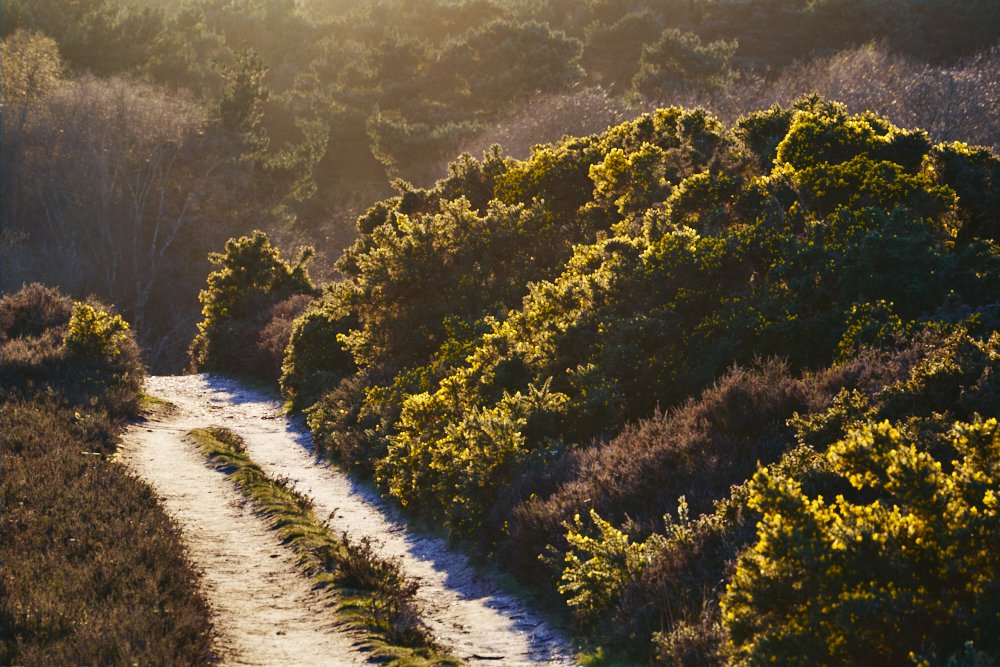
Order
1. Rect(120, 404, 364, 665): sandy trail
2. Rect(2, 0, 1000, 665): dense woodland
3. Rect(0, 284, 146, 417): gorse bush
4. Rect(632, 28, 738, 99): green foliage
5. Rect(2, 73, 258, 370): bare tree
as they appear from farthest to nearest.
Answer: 1. Rect(2, 73, 258, 370): bare tree
2. Rect(632, 28, 738, 99): green foliage
3. Rect(0, 284, 146, 417): gorse bush
4. Rect(120, 404, 364, 665): sandy trail
5. Rect(2, 0, 1000, 665): dense woodland

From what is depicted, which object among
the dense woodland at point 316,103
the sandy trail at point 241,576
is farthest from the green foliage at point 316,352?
the dense woodland at point 316,103

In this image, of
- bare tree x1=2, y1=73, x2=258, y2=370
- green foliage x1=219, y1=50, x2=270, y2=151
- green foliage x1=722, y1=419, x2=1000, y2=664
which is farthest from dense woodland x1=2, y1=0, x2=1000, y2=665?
green foliage x1=219, y1=50, x2=270, y2=151

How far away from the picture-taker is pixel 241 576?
1109cm

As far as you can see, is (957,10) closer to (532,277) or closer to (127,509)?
(532,277)

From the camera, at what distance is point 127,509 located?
12.2 m

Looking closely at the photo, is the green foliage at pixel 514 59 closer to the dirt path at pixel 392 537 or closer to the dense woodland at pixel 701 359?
the dense woodland at pixel 701 359

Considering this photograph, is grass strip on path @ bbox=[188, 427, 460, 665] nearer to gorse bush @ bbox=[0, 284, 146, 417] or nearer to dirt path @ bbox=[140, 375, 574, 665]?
dirt path @ bbox=[140, 375, 574, 665]

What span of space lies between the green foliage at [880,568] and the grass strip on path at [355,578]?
3783 millimetres

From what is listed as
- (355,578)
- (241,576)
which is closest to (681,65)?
(355,578)

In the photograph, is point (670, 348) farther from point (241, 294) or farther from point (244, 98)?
→ point (244, 98)

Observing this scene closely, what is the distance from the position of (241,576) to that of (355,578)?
5.19 feet

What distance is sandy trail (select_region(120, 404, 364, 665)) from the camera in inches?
349

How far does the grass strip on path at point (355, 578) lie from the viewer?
9078 millimetres

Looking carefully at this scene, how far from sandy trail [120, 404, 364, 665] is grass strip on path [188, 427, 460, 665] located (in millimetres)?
207
